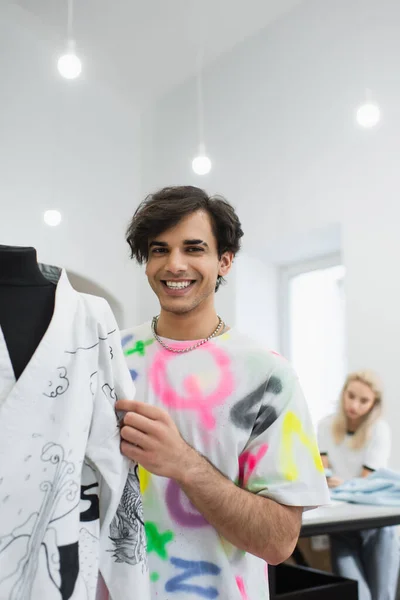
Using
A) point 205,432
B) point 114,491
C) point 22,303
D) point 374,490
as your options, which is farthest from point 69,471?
point 374,490

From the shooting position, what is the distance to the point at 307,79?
509 cm

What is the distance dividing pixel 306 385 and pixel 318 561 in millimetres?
1907

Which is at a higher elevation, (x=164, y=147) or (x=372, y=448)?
(x=164, y=147)

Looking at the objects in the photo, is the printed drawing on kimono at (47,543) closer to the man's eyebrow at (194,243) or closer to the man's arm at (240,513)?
the man's arm at (240,513)

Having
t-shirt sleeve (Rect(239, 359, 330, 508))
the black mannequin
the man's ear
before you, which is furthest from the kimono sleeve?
the man's ear

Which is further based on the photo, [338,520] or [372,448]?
[372,448]

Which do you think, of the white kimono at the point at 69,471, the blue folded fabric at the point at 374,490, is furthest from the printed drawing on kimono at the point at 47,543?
the blue folded fabric at the point at 374,490

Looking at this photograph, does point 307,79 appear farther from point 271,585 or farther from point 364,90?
point 271,585

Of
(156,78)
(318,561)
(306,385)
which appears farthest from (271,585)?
(156,78)

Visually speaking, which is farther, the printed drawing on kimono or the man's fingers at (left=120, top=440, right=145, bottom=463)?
the man's fingers at (left=120, top=440, right=145, bottom=463)

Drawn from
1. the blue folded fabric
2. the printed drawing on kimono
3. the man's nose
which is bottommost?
the blue folded fabric

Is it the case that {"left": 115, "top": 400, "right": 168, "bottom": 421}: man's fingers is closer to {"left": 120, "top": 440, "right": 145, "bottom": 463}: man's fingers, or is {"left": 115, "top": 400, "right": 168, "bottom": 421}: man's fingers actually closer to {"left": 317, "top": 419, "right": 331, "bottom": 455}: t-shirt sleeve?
{"left": 120, "top": 440, "right": 145, "bottom": 463}: man's fingers

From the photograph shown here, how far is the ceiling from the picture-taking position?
522cm

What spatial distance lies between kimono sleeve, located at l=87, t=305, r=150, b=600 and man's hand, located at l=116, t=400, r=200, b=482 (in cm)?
2
